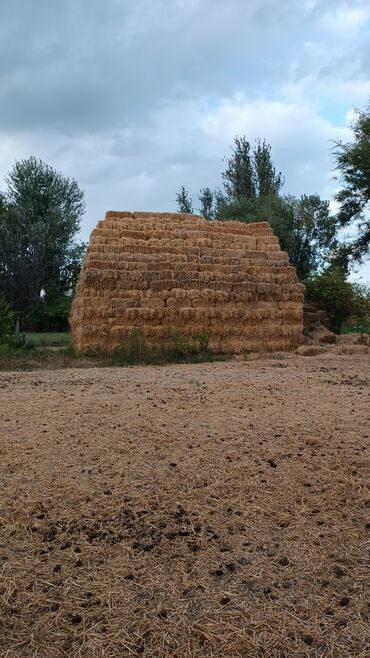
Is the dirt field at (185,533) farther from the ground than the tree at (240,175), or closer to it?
closer to it

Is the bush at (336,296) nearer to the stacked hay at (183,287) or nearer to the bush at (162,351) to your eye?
the stacked hay at (183,287)

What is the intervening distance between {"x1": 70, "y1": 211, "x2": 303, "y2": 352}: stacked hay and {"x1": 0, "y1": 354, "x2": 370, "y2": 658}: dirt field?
6765 mm

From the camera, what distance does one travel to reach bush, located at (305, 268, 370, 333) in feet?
52.6

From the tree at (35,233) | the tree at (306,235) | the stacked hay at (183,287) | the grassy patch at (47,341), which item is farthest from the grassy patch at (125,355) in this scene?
the tree at (306,235)

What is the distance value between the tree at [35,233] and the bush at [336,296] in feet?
34.8

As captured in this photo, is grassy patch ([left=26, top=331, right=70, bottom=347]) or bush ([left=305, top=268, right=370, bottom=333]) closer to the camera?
grassy patch ([left=26, top=331, right=70, bottom=347])

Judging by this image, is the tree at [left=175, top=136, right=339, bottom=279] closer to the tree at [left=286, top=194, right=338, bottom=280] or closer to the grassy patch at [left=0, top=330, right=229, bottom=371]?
the tree at [left=286, top=194, right=338, bottom=280]

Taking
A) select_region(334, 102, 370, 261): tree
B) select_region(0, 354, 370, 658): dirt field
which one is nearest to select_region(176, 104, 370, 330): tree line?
select_region(334, 102, 370, 261): tree

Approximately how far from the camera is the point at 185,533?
2.38 meters

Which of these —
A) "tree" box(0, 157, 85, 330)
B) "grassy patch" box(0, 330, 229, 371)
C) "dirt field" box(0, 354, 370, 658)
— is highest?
"tree" box(0, 157, 85, 330)

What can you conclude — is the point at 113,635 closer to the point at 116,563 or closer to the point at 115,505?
the point at 116,563

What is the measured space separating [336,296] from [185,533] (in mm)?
14376

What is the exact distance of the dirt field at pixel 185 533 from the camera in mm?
1800

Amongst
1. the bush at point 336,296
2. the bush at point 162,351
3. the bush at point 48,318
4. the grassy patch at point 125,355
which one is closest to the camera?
the grassy patch at point 125,355
